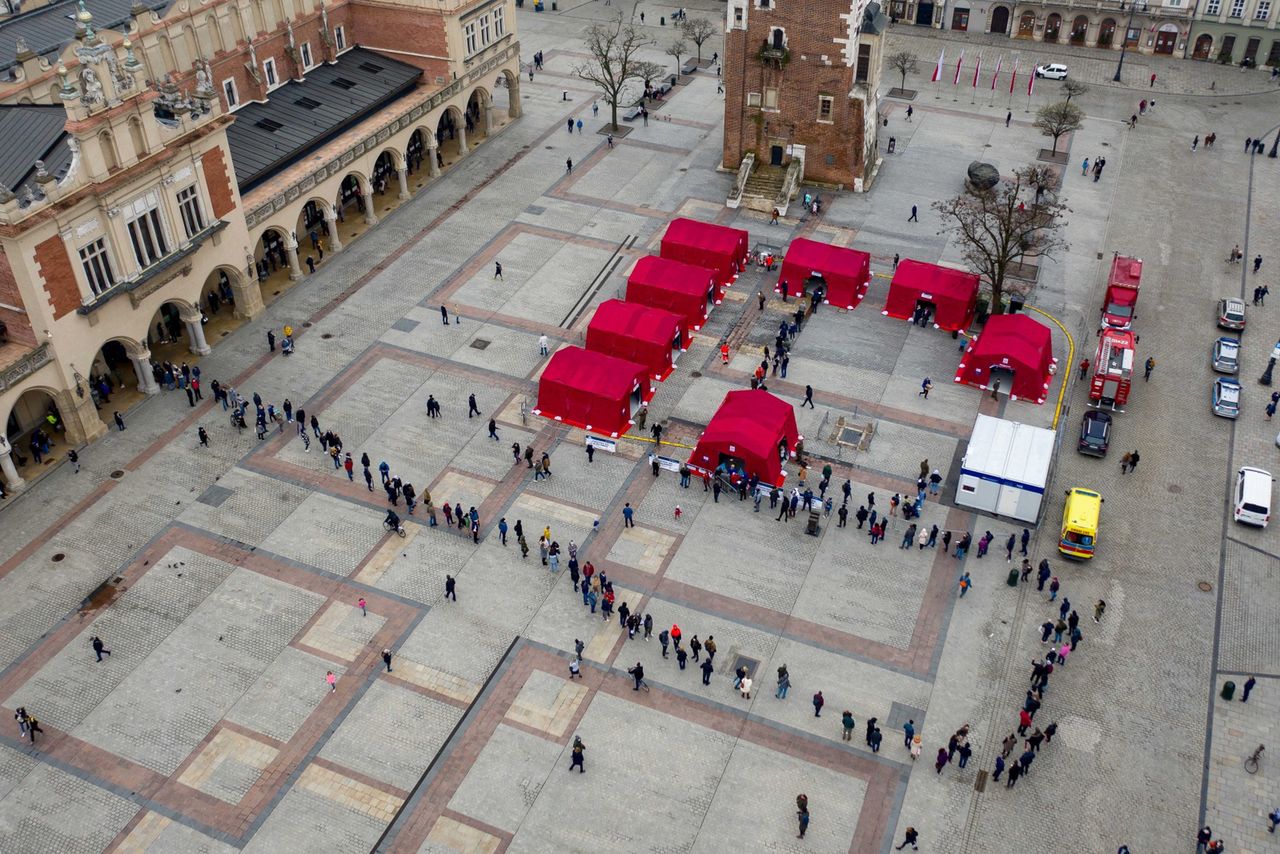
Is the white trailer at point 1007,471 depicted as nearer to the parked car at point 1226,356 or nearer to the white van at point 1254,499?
the white van at point 1254,499

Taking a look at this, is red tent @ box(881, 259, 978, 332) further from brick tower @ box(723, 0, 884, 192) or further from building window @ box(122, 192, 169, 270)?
building window @ box(122, 192, 169, 270)

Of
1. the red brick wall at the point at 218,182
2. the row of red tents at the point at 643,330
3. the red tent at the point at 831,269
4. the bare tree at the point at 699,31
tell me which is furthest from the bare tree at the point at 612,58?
the red brick wall at the point at 218,182

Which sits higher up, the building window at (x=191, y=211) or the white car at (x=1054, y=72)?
the building window at (x=191, y=211)

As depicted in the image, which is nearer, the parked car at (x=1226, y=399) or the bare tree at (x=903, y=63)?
the parked car at (x=1226, y=399)

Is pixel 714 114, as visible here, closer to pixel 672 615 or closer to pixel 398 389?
pixel 398 389

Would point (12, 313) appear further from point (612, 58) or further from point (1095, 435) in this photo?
point (612, 58)

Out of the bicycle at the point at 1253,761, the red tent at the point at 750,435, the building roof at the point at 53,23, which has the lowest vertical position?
the bicycle at the point at 1253,761

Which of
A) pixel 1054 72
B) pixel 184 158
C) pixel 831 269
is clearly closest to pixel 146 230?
pixel 184 158

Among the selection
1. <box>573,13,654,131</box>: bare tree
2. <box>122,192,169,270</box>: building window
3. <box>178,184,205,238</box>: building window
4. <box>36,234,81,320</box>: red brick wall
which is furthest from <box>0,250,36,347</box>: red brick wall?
<box>573,13,654,131</box>: bare tree
